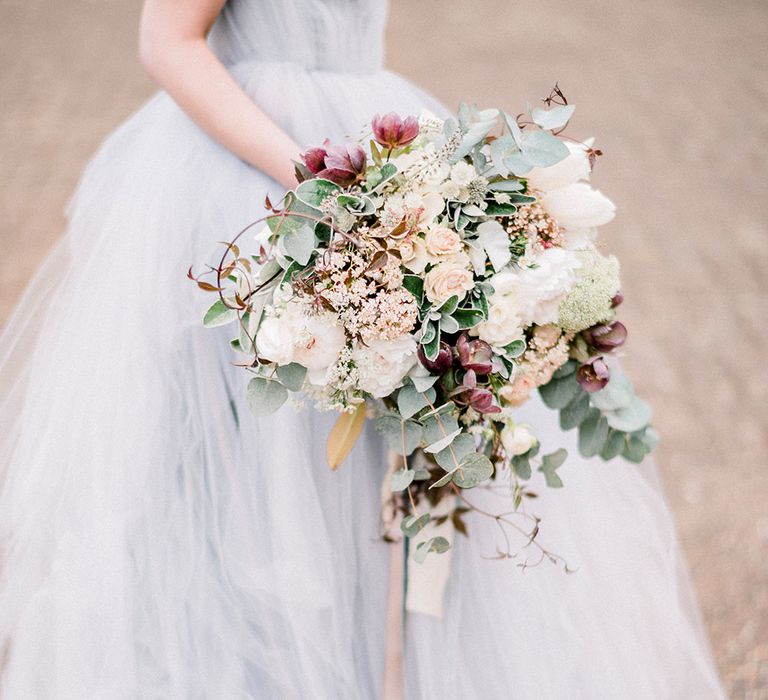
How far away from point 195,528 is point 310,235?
1.52ft

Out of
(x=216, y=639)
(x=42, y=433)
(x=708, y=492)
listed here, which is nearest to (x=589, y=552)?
(x=216, y=639)

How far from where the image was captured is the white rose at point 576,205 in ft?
2.92

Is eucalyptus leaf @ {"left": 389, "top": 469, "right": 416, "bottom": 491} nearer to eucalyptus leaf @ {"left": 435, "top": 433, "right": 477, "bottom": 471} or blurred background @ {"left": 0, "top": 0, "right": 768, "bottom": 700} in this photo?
eucalyptus leaf @ {"left": 435, "top": 433, "right": 477, "bottom": 471}

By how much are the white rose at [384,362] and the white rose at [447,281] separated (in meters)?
0.05

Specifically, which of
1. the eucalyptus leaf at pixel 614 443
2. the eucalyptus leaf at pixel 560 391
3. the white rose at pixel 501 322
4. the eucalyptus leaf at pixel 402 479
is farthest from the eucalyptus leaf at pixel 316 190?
the eucalyptus leaf at pixel 614 443

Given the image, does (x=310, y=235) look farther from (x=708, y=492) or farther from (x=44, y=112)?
(x=44, y=112)

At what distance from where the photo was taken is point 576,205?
0.89 m

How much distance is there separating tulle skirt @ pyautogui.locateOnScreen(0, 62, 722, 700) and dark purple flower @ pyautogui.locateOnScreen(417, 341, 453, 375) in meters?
0.27

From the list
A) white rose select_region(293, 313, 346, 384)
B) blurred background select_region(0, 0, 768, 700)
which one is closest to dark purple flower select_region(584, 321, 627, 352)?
white rose select_region(293, 313, 346, 384)

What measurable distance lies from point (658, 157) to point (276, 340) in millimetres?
4445

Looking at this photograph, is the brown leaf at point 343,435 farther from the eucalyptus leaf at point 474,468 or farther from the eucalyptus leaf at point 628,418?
the eucalyptus leaf at point 628,418

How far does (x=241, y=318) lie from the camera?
32.6 inches

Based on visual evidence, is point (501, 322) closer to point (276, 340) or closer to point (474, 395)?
point (474, 395)

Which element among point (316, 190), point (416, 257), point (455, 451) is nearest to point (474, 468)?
point (455, 451)
